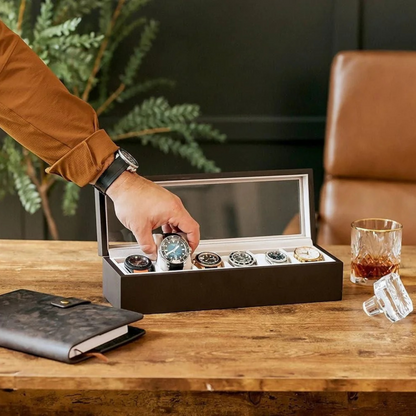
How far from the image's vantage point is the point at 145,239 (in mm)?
1544

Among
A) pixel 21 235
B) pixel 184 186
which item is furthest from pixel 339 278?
pixel 21 235

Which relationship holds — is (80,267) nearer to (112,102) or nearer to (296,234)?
(296,234)

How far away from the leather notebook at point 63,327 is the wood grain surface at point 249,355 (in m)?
0.02

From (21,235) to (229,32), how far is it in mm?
1378

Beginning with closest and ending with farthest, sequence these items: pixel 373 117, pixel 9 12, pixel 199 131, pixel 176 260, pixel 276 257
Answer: pixel 176 260 → pixel 276 257 → pixel 373 117 → pixel 9 12 → pixel 199 131

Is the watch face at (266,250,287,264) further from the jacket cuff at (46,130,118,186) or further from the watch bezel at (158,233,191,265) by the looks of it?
the jacket cuff at (46,130,118,186)

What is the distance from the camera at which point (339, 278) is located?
62.0 inches

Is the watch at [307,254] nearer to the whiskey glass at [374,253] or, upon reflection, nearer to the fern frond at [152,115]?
the whiskey glass at [374,253]

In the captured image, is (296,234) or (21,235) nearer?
(296,234)

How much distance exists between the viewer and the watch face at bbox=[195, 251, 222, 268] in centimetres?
156

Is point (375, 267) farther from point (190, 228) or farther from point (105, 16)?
point (105, 16)

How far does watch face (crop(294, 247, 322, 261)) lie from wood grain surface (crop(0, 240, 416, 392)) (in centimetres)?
10

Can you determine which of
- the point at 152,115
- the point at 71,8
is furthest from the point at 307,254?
the point at 71,8

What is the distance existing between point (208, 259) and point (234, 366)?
1.26 ft
